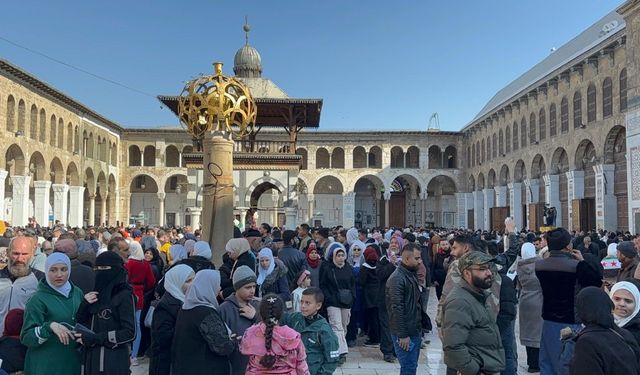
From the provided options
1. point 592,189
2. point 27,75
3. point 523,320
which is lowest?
point 523,320

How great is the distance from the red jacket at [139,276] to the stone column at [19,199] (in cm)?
1901

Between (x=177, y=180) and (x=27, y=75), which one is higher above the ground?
(x=27, y=75)

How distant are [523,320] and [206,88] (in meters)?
5.81

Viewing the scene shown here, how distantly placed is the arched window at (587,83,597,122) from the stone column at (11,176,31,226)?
2243 centimetres

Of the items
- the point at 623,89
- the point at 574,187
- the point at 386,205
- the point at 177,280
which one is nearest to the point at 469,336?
the point at 177,280

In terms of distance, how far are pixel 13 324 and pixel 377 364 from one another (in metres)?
4.15

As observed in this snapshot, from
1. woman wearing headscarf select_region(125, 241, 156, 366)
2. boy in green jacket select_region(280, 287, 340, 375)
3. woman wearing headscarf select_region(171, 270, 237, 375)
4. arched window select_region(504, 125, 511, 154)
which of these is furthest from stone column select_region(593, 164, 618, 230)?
woman wearing headscarf select_region(171, 270, 237, 375)

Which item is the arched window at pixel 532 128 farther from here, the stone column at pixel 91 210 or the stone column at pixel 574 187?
the stone column at pixel 91 210

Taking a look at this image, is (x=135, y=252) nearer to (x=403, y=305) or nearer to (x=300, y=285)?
(x=300, y=285)

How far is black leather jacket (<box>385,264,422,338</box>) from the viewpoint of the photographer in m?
4.52

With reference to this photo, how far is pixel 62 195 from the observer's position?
2666 centimetres


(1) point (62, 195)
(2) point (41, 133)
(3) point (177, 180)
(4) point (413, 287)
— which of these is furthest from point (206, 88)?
(3) point (177, 180)

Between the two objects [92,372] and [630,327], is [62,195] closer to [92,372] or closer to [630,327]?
[92,372]

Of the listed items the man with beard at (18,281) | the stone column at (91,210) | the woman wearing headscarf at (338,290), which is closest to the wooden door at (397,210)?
the stone column at (91,210)
